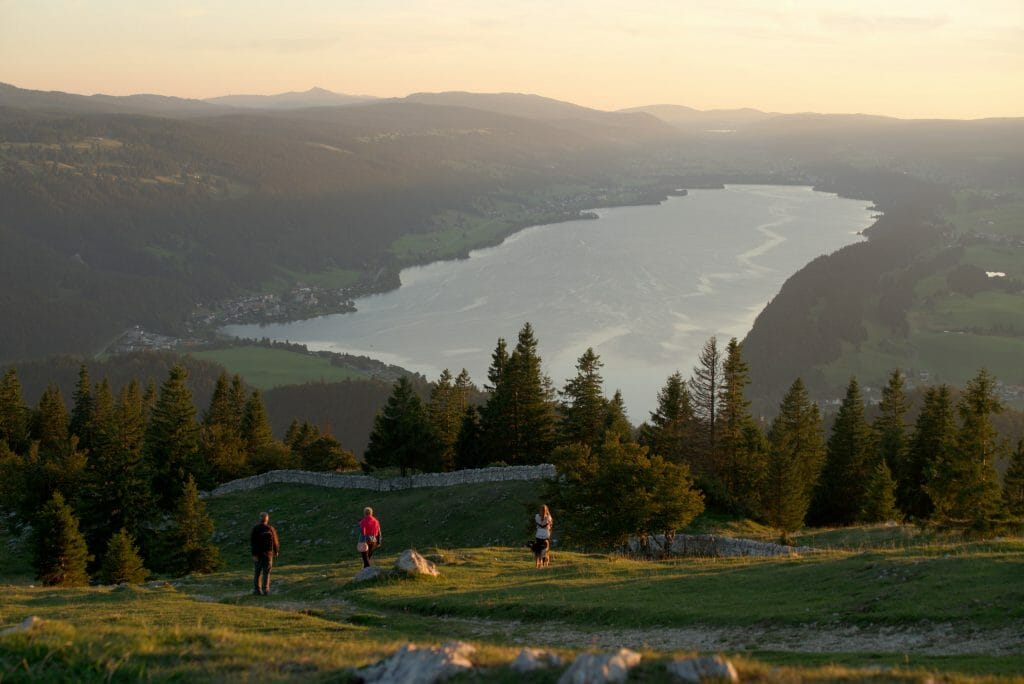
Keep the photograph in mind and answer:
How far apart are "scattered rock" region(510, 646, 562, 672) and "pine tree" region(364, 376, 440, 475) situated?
4483cm

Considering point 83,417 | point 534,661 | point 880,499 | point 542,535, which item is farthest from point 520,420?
point 534,661

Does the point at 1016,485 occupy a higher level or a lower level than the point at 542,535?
lower

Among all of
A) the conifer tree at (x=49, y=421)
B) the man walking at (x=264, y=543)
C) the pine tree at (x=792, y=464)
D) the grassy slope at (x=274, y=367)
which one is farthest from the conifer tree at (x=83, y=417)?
the man walking at (x=264, y=543)

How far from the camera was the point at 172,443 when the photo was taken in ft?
197

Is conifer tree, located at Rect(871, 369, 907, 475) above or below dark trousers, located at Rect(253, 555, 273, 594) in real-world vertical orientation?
below

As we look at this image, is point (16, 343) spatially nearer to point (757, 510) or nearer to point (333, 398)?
point (333, 398)

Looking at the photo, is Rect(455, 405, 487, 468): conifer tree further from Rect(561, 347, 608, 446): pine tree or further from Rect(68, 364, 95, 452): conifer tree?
Rect(68, 364, 95, 452): conifer tree

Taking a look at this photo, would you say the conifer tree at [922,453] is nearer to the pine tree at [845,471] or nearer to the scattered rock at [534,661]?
the pine tree at [845,471]

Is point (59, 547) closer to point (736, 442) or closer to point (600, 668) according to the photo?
point (600, 668)

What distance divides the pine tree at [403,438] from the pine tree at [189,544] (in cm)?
1835

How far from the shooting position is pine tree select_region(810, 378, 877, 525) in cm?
5181

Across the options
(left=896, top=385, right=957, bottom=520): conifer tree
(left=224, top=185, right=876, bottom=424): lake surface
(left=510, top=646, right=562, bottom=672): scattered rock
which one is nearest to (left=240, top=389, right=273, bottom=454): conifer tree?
(left=896, top=385, right=957, bottom=520): conifer tree

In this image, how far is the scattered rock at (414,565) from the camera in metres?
23.0

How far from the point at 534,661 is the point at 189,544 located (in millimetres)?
30250
